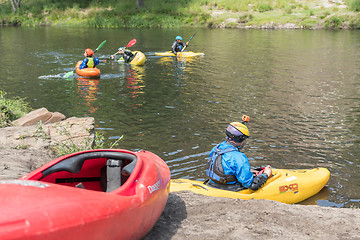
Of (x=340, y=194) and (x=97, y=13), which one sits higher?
(x=97, y=13)

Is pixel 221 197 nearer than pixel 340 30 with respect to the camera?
Yes

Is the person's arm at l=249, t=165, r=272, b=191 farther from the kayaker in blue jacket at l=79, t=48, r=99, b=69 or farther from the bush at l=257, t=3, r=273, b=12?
the bush at l=257, t=3, r=273, b=12

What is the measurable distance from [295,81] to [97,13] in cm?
2983

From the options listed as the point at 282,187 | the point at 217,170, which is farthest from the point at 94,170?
the point at 282,187

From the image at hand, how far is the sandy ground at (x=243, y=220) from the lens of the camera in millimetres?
3924

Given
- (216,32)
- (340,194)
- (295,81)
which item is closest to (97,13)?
(216,32)

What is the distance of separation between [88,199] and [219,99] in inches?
353

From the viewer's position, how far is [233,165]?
5324 mm

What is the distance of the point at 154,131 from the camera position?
359 inches

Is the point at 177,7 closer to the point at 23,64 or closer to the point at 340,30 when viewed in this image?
the point at 340,30

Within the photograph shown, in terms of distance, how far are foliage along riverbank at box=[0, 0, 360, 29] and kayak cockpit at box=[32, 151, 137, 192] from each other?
98.4ft

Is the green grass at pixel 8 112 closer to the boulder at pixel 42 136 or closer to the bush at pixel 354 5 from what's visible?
the boulder at pixel 42 136

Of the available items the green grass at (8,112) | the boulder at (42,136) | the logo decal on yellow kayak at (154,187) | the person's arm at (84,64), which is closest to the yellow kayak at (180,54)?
the person's arm at (84,64)

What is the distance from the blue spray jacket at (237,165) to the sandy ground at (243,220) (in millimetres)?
546
